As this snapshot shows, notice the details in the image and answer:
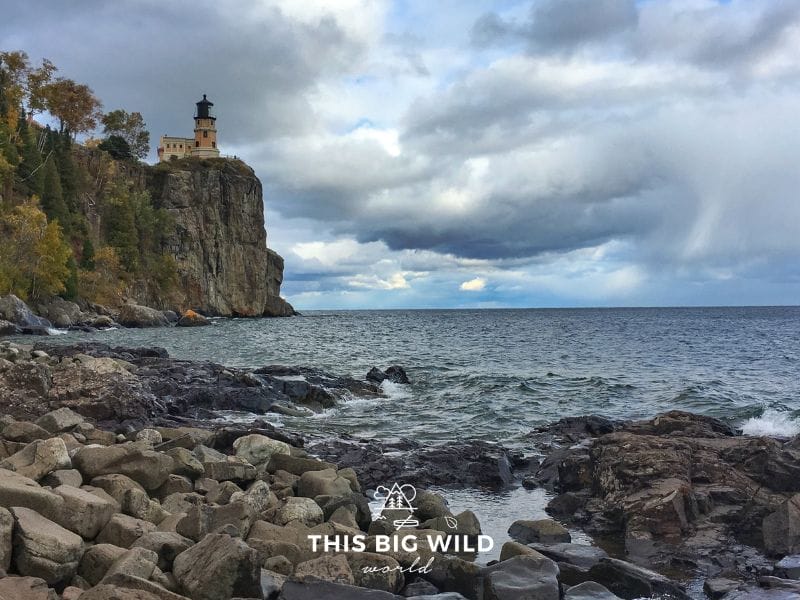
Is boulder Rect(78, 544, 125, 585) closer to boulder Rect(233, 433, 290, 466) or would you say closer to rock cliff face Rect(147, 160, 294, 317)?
boulder Rect(233, 433, 290, 466)

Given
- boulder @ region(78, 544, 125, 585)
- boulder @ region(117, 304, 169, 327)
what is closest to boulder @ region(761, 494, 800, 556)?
boulder @ region(78, 544, 125, 585)

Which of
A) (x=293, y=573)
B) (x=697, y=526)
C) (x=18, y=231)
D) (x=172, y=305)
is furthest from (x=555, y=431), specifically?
(x=172, y=305)

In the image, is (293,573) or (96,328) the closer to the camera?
(293,573)

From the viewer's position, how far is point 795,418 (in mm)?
21219

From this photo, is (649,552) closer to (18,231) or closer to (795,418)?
(795,418)

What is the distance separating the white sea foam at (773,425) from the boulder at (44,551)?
19414 millimetres

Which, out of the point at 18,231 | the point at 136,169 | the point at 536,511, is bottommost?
the point at 536,511

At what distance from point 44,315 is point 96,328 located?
4.83m

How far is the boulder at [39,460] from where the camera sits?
891 cm

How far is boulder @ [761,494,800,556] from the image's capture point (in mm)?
9445

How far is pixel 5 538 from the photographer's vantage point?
20.3 feet

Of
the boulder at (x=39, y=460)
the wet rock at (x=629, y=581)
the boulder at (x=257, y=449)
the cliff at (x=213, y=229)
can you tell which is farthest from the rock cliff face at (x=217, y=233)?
the wet rock at (x=629, y=581)

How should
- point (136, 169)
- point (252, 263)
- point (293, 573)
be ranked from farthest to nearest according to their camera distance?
point (252, 263) < point (136, 169) < point (293, 573)

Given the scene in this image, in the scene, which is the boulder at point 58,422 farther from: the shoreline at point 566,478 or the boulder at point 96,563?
the boulder at point 96,563
